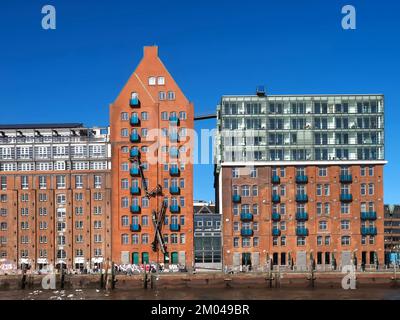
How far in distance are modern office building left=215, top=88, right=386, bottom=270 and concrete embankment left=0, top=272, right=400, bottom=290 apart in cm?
1496

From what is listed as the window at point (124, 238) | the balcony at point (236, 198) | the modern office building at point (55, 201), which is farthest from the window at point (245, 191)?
the modern office building at point (55, 201)

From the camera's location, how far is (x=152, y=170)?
368 feet

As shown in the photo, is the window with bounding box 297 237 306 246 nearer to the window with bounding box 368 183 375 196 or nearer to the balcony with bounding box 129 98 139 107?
the window with bounding box 368 183 375 196

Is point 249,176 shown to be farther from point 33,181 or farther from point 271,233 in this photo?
point 33,181

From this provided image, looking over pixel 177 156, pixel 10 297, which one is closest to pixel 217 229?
pixel 177 156

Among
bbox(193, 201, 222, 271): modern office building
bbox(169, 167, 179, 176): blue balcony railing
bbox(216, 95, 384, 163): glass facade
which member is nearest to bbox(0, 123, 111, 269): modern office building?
bbox(169, 167, 179, 176): blue balcony railing

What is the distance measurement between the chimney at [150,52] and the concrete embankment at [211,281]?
4281cm

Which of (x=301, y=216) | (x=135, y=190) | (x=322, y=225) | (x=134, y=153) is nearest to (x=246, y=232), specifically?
(x=301, y=216)

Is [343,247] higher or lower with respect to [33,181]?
lower

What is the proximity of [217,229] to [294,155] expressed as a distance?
67.4 ft

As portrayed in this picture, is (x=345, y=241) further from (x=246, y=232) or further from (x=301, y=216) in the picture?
(x=246, y=232)

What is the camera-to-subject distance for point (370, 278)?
94.7 m

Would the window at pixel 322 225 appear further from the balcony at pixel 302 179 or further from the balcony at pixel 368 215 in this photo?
the balcony at pixel 302 179

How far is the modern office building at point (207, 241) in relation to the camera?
112 meters
